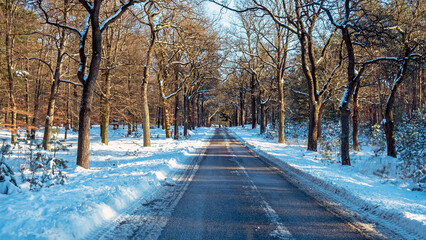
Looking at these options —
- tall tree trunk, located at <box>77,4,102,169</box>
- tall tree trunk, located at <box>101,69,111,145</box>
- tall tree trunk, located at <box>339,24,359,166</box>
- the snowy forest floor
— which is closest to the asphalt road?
the snowy forest floor

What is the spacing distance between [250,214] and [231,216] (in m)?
0.38

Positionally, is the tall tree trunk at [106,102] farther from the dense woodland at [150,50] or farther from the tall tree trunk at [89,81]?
the tall tree trunk at [89,81]

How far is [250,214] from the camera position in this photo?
5082 mm

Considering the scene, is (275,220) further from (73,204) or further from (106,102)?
(106,102)

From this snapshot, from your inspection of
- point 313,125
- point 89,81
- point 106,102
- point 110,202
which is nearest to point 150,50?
point 106,102

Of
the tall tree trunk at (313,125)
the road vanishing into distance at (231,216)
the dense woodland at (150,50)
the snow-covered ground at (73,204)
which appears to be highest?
the dense woodland at (150,50)

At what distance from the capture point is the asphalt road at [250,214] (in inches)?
165

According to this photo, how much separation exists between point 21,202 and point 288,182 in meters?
6.63

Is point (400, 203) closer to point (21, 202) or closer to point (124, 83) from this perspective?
point (21, 202)

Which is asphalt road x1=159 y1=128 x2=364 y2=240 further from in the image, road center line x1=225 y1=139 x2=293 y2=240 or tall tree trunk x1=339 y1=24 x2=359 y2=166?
tall tree trunk x1=339 y1=24 x2=359 y2=166

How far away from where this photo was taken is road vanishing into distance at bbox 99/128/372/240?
13.6ft

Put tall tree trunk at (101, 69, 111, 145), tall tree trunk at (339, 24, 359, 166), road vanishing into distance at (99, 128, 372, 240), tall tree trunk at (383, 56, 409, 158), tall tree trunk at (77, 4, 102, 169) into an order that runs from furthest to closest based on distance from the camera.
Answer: tall tree trunk at (101, 69, 111, 145)
tall tree trunk at (383, 56, 409, 158)
tall tree trunk at (339, 24, 359, 166)
tall tree trunk at (77, 4, 102, 169)
road vanishing into distance at (99, 128, 372, 240)

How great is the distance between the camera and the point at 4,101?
20.0 metres

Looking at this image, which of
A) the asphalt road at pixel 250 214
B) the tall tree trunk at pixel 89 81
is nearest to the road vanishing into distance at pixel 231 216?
the asphalt road at pixel 250 214
